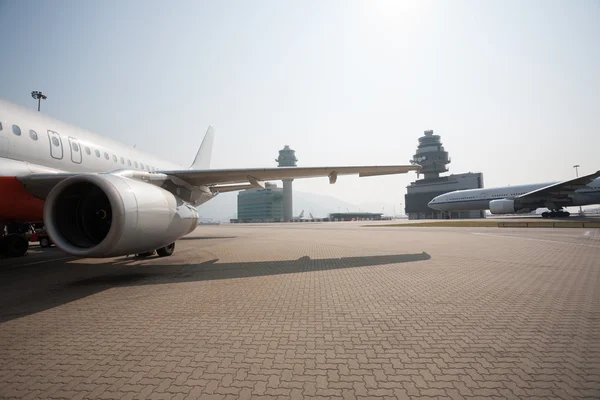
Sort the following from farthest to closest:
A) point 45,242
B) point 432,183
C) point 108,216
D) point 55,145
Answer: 1. point 432,183
2. point 45,242
3. point 55,145
4. point 108,216

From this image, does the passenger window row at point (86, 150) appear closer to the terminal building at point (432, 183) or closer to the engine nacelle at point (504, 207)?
the engine nacelle at point (504, 207)

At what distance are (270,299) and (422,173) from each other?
421 ft

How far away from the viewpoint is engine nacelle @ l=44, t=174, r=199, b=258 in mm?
5332

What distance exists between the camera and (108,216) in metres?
7.02

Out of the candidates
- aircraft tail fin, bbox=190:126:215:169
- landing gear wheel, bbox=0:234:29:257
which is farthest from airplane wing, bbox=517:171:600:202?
landing gear wheel, bbox=0:234:29:257

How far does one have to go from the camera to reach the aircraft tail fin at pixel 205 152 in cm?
1949

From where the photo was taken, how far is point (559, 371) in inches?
90.4

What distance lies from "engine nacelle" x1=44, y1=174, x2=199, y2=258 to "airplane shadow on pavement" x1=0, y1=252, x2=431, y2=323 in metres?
0.74

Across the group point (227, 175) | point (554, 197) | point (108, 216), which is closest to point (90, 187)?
point (108, 216)

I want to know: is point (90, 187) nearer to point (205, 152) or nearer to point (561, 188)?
point (205, 152)

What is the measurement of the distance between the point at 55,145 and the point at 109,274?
413 centimetres

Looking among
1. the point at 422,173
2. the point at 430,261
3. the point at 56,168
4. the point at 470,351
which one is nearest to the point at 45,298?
the point at 56,168

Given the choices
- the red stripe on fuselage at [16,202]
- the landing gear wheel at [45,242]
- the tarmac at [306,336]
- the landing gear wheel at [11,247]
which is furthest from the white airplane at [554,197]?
the landing gear wheel at [45,242]

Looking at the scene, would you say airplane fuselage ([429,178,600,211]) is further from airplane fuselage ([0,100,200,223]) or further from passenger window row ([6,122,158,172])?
airplane fuselage ([0,100,200,223])
